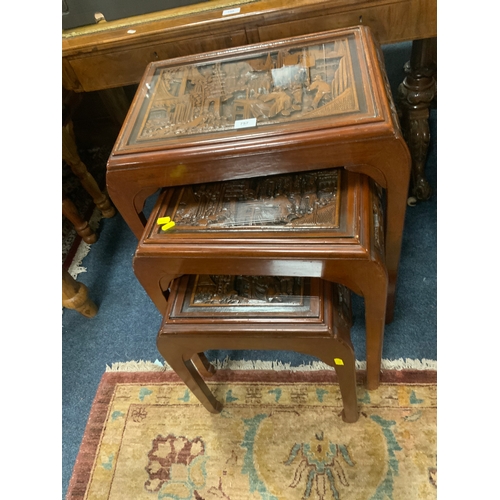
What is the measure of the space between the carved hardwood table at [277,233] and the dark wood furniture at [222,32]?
0.38 metres

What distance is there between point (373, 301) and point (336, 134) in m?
0.31

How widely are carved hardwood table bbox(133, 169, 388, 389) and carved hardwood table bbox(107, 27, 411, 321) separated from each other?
0.05m

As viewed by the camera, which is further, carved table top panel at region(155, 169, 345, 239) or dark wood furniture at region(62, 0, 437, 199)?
dark wood furniture at region(62, 0, 437, 199)

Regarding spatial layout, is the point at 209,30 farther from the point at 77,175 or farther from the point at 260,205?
the point at 77,175

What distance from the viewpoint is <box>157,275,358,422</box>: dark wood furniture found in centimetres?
78

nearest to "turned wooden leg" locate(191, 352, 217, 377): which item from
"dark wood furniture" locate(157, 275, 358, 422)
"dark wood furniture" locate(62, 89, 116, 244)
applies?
"dark wood furniture" locate(157, 275, 358, 422)

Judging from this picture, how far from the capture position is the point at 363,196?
0.76 m

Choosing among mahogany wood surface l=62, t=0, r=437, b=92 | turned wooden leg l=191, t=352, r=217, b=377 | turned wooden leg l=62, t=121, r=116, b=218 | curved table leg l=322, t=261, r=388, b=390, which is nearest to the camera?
curved table leg l=322, t=261, r=388, b=390

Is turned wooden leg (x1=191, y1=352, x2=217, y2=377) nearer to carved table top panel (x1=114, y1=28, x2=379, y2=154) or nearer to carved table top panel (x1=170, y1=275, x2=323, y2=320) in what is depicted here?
carved table top panel (x1=170, y1=275, x2=323, y2=320)

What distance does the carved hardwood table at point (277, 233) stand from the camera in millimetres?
709

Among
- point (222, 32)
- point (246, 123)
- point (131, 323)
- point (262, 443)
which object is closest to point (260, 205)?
point (246, 123)

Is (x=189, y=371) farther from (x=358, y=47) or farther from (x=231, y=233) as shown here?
(x=358, y=47)

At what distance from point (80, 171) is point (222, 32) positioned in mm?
786

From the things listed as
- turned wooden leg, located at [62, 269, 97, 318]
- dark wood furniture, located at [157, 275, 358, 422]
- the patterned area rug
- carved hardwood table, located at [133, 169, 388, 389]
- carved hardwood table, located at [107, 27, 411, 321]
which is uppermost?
carved hardwood table, located at [107, 27, 411, 321]
